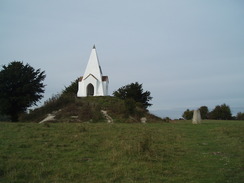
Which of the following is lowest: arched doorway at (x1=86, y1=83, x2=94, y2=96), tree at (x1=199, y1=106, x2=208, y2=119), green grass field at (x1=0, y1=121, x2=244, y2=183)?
green grass field at (x1=0, y1=121, x2=244, y2=183)

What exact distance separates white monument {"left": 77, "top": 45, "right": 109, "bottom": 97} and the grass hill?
8257mm

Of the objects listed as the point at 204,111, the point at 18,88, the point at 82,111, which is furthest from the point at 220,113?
the point at 18,88

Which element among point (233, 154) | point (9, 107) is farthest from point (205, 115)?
point (233, 154)

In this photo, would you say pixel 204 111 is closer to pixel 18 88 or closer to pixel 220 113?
pixel 220 113

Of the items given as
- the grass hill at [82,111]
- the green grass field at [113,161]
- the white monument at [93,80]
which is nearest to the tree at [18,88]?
the grass hill at [82,111]

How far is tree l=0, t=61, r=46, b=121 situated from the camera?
27.0m

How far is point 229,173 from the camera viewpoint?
6.36 meters

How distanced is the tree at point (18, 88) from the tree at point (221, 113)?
3265 centimetres

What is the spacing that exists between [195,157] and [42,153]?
501cm

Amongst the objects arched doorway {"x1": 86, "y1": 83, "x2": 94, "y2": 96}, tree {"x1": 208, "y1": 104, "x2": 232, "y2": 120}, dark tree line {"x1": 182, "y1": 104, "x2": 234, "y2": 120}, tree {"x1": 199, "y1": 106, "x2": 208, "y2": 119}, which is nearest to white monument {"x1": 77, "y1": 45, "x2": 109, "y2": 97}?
arched doorway {"x1": 86, "y1": 83, "x2": 94, "y2": 96}

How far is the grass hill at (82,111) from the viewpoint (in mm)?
24094

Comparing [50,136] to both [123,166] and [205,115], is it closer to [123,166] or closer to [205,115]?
[123,166]

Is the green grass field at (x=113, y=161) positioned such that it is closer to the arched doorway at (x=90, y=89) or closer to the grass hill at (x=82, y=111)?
the grass hill at (x=82, y=111)

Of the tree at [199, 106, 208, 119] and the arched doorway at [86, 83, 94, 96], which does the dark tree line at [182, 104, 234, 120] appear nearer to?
the tree at [199, 106, 208, 119]
